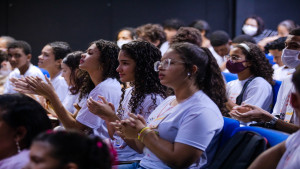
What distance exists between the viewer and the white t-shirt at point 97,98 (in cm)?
298

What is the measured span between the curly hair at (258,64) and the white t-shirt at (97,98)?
1298 millimetres

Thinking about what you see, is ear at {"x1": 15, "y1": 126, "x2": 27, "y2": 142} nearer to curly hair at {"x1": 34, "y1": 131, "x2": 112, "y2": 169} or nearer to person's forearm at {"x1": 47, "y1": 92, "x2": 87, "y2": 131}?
curly hair at {"x1": 34, "y1": 131, "x2": 112, "y2": 169}

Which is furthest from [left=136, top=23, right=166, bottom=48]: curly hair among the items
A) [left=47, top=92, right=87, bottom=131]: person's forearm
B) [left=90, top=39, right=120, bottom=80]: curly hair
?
[left=47, top=92, right=87, bottom=131]: person's forearm

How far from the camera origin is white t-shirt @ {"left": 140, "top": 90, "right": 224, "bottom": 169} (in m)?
2.00

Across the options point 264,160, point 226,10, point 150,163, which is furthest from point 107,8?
point 264,160

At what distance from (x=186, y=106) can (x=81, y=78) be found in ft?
5.65

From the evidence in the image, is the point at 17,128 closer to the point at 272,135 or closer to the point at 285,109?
the point at 272,135

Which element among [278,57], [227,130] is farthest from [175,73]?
[278,57]

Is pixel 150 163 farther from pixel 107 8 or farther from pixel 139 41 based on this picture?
pixel 107 8

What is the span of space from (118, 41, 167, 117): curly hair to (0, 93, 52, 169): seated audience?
0.95m

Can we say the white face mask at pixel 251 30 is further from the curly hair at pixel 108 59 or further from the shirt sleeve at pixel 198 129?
the shirt sleeve at pixel 198 129

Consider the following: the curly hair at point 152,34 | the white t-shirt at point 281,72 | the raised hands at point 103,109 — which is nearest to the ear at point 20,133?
the raised hands at point 103,109

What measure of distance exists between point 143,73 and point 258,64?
51.2 inches

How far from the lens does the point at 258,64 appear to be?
3.68 m
